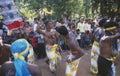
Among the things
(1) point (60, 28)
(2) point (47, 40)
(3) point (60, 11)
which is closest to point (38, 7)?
(3) point (60, 11)

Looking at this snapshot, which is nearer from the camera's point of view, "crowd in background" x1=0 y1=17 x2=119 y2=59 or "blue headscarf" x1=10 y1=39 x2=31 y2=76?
"blue headscarf" x1=10 y1=39 x2=31 y2=76

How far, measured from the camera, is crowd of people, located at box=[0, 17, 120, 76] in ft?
21.8

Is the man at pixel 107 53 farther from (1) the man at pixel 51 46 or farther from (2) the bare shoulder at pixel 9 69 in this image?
(1) the man at pixel 51 46

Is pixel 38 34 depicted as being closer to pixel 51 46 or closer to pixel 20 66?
pixel 51 46

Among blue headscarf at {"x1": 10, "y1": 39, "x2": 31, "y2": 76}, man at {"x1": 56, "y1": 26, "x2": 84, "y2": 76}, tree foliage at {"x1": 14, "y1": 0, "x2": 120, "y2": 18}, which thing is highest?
blue headscarf at {"x1": 10, "y1": 39, "x2": 31, "y2": 76}

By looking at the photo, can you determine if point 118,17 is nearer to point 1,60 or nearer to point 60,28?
point 60,28

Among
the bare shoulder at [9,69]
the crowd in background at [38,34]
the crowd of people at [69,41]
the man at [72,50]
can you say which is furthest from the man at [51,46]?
the bare shoulder at [9,69]

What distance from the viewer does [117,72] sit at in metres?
9.65

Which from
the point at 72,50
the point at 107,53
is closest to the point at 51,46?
the point at 72,50

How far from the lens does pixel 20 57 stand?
457 centimetres

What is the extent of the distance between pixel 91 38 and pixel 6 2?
28.3ft

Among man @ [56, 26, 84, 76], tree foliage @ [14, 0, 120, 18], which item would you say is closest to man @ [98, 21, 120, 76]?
man @ [56, 26, 84, 76]

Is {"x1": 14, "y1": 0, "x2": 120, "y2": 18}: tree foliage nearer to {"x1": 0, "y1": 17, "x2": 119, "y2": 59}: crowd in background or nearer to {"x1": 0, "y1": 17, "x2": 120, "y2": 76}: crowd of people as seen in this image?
{"x1": 0, "y1": 17, "x2": 119, "y2": 59}: crowd in background

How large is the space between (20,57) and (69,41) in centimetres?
273
